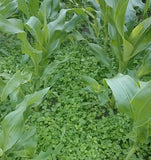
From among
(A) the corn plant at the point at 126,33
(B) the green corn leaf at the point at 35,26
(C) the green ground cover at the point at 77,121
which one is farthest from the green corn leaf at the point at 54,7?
(A) the corn plant at the point at 126,33

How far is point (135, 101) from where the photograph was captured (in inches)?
40.4

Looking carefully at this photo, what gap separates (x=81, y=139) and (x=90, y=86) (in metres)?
0.36

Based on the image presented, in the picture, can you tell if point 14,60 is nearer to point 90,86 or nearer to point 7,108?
point 7,108

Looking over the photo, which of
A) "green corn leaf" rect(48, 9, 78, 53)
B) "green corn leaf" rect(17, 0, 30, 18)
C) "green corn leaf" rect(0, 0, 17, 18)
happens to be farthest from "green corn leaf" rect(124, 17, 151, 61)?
"green corn leaf" rect(0, 0, 17, 18)

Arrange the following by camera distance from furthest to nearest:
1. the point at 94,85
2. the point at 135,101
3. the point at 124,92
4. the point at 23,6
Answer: the point at 23,6
the point at 94,85
the point at 124,92
the point at 135,101

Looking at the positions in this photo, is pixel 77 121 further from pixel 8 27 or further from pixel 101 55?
pixel 8 27

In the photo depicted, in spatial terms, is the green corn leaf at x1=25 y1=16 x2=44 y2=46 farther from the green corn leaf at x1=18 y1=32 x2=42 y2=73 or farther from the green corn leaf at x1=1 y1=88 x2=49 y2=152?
the green corn leaf at x1=1 y1=88 x2=49 y2=152

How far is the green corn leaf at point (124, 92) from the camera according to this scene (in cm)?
113

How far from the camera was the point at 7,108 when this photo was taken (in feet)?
5.88

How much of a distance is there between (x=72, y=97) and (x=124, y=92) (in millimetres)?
805

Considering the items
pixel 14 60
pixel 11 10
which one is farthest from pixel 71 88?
pixel 11 10

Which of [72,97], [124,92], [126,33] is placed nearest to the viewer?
[124,92]

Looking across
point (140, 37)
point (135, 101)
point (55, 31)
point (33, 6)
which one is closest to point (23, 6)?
point (33, 6)

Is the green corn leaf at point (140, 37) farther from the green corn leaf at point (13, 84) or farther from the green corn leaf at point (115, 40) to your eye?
the green corn leaf at point (13, 84)
